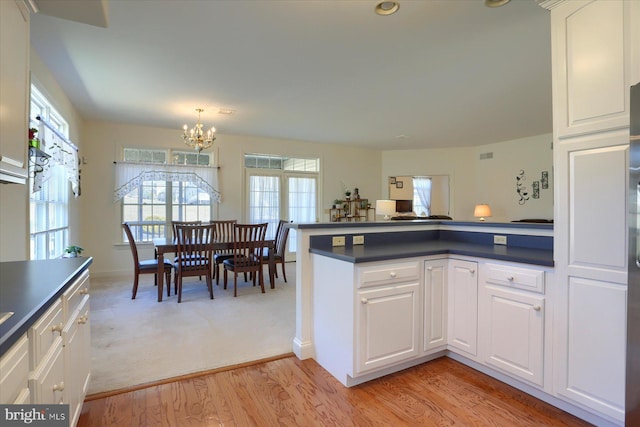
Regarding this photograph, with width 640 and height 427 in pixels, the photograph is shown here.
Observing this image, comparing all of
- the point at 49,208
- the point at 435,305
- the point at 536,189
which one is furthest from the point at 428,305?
the point at 536,189

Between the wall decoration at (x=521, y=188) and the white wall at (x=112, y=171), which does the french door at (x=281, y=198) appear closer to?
the white wall at (x=112, y=171)

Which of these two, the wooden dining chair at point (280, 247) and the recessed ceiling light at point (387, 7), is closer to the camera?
the recessed ceiling light at point (387, 7)

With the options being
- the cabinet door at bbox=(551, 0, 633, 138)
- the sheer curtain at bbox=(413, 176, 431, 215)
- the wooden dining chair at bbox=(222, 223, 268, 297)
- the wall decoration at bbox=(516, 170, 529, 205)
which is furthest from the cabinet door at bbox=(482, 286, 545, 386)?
the sheer curtain at bbox=(413, 176, 431, 215)

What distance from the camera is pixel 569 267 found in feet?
5.95

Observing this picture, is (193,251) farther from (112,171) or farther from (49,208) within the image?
(112,171)

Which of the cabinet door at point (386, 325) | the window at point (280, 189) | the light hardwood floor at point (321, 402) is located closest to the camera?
the light hardwood floor at point (321, 402)

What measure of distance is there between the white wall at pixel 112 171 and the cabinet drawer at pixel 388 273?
15.4 feet

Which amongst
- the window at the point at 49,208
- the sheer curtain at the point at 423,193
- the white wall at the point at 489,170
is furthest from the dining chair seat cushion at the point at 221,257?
the sheer curtain at the point at 423,193

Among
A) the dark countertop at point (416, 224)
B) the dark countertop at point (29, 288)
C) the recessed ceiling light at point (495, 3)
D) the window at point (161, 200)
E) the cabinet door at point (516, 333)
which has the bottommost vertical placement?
the cabinet door at point (516, 333)

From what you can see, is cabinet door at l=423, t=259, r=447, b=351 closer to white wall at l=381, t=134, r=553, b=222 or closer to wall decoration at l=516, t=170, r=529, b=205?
white wall at l=381, t=134, r=553, b=222

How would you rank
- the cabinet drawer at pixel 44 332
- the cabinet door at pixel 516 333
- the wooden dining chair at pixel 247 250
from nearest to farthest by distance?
the cabinet drawer at pixel 44 332 → the cabinet door at pixel 516 333 → the wooden dining chair at pixel 247 250

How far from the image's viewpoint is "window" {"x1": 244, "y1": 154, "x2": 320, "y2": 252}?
6.62 meters

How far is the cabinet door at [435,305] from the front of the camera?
235 centimetres

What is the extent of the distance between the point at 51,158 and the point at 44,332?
102 inches
